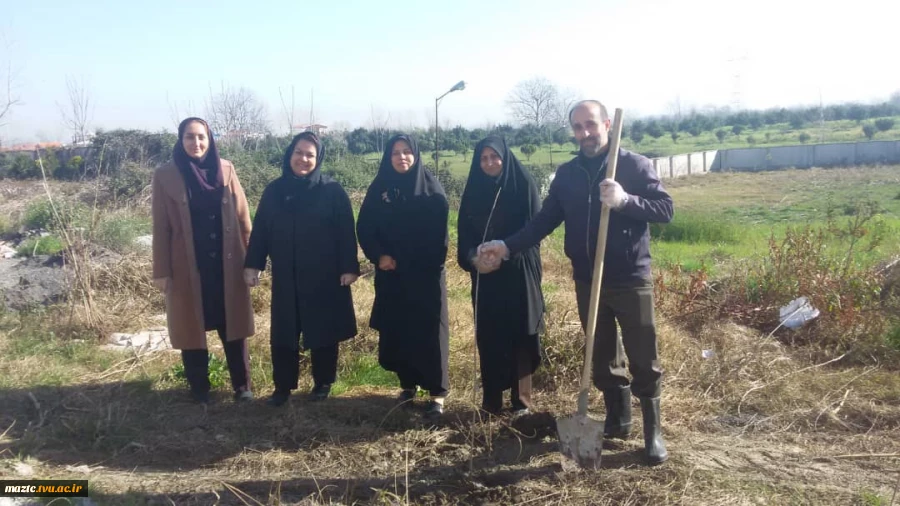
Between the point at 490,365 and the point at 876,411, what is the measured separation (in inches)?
84.2

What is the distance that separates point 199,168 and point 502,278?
1.82 meters

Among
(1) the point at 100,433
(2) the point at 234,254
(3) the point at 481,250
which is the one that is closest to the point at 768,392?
(3) the point at 481,250

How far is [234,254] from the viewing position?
3.86 m

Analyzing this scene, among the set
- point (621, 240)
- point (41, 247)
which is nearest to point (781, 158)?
point (41, 247)

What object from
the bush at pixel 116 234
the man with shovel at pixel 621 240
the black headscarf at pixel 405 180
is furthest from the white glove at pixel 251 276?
the bush at pixel 116 234

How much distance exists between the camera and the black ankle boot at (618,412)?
10.7 feet

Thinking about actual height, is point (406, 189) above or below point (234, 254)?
above

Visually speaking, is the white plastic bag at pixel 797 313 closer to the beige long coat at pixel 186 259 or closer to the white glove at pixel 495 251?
the white glove at pixel 495 251

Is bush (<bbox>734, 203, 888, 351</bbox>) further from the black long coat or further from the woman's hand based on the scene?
the black long coat

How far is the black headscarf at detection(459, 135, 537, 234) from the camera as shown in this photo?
11.1ft

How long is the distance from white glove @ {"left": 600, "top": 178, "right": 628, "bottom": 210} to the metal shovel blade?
0.93 m

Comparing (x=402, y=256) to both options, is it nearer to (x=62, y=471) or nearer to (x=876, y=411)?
(x=62, y=471)

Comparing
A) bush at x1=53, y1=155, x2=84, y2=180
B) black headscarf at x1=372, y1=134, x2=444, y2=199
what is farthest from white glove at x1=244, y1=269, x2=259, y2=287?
bush at x1=53, y1=155, x2=84, y2=180

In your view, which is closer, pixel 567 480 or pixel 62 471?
pixel 567 480
